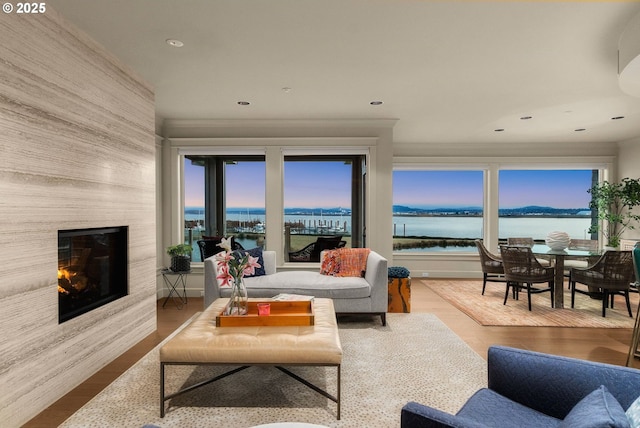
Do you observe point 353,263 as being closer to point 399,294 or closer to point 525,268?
point 399,294

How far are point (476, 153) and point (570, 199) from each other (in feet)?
7.60

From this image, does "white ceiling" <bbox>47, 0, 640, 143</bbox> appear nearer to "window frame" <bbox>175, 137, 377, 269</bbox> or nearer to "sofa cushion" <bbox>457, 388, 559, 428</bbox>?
"window frame" <bbox>175, 137, 377, 269</bbox>

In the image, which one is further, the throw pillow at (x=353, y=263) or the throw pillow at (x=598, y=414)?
the throw pillow at (x=353, y=263)

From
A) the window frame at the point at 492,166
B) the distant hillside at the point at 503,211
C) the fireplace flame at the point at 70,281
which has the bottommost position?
the fireplace flame at the point at 70,281

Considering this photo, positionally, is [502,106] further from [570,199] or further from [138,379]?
[138,379]

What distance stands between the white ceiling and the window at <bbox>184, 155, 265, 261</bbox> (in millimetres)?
859

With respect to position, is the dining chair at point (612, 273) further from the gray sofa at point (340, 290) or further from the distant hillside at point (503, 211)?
the distant hillside at point (503, 211)

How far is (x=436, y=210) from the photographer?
7.69 metres

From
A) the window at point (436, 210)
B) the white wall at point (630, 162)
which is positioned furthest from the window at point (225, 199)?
the white wall at point (630, 162)

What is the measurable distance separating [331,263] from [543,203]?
554 centimetres

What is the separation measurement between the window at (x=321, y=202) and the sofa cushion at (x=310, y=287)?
1635 mm

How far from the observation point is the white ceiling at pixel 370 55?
248cm

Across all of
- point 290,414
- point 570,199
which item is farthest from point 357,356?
point 570,199

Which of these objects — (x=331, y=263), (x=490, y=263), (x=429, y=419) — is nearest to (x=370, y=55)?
(x=331, y=263)
